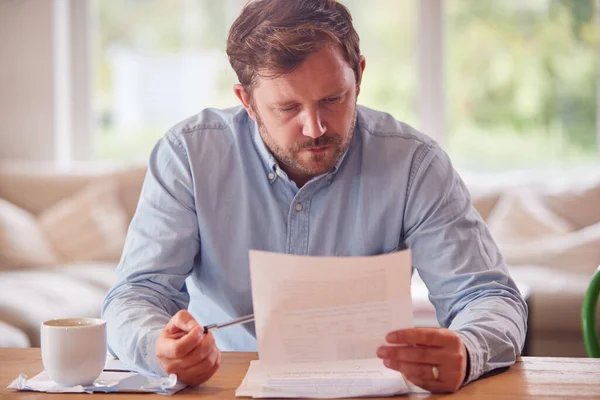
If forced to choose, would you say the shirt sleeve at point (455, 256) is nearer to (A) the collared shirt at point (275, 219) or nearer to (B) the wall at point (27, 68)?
(A) the collared shirt at point (275, 219)

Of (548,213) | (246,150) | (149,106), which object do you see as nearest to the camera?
(246,150)

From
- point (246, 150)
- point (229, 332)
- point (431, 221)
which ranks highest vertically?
point (246, 150)

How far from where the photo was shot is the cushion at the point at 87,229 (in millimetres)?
4121

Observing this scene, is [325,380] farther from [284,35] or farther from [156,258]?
[284,35]

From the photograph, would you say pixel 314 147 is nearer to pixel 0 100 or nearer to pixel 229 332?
pixel 229 332

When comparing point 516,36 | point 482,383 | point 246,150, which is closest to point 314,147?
point 246,150

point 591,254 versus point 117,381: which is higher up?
point 117,381

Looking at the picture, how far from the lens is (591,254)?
12.3 ft

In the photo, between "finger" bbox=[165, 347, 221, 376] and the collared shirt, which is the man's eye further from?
"finger" bbox=[165, 347, 221, 376]

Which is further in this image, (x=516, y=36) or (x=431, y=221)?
(x=516, y=36)

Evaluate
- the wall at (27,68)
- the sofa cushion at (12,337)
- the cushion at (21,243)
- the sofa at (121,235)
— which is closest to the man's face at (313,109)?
the sofa cushion at (12,337)

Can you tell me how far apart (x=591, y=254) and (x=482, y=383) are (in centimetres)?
275

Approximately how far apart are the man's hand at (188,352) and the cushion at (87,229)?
299cm

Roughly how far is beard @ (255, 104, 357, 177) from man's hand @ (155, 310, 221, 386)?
455mm
